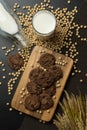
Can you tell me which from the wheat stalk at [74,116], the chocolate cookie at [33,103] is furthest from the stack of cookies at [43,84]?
the wheat stalk at [74,116]

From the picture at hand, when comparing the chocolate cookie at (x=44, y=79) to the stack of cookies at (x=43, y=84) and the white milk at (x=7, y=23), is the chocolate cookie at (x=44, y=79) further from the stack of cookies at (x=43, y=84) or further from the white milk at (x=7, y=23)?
the white milk at (x=7, y=23)

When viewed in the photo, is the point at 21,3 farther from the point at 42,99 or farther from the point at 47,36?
the point at 42,99

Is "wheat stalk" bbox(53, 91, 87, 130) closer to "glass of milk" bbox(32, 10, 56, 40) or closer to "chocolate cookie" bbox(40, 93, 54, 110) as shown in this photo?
A: "chocolate cookie" bbox(40, 93, 54, 110)

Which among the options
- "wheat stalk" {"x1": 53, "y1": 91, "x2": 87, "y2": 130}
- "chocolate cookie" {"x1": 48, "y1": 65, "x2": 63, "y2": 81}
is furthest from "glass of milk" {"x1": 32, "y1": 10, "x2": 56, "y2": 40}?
"wheat stalk" {"x1": 53, "y1": 91, "x2": 87, "y2": 130}

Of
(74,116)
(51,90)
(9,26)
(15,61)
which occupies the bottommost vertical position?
(74,116)

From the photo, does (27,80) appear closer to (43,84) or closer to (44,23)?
(43,84)

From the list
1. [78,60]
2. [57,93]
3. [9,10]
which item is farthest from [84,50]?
[9,10]

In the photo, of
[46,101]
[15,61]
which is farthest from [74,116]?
[15,61]
